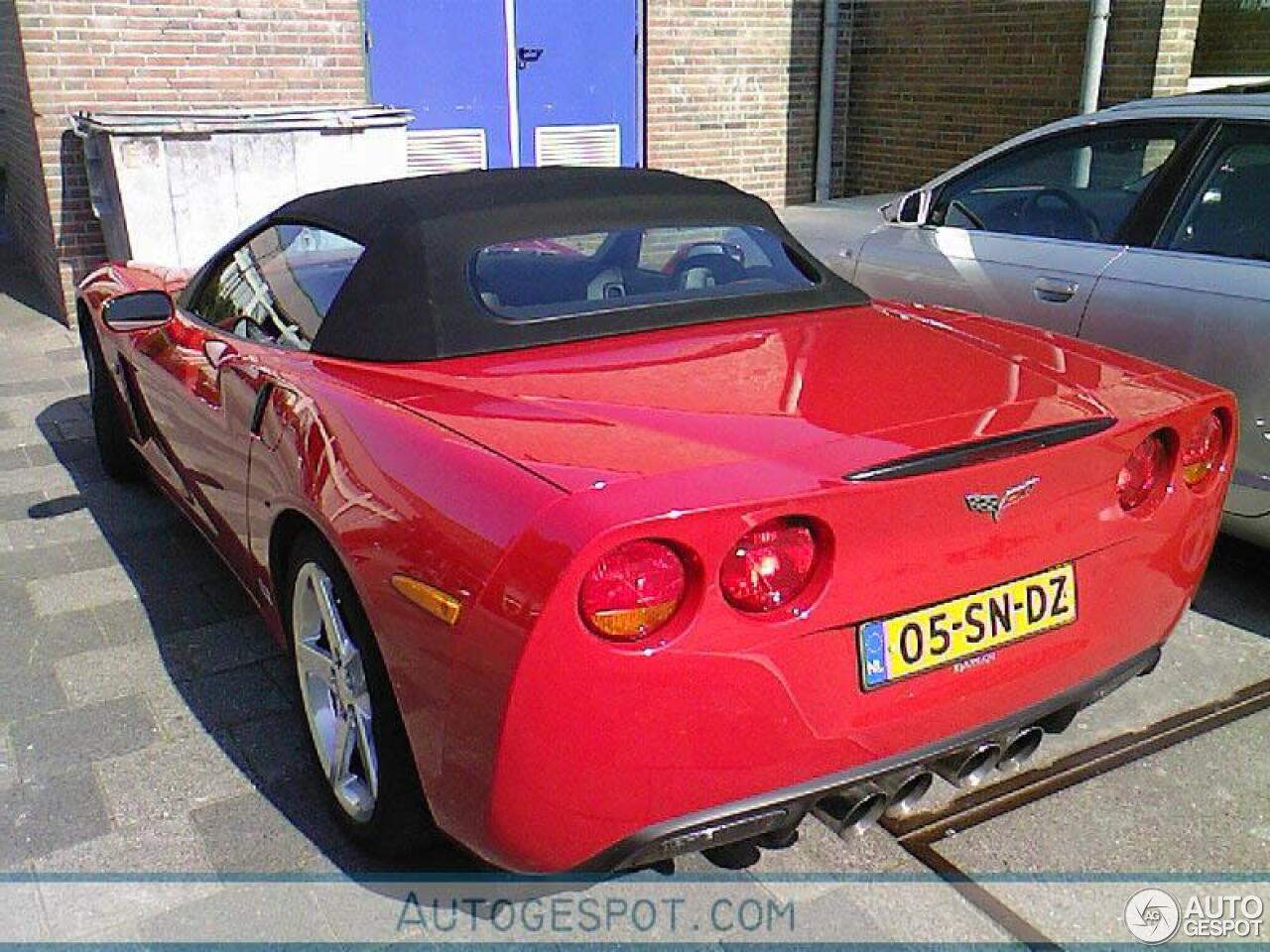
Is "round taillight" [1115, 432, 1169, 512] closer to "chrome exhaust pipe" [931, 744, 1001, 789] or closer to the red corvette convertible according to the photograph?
the red corvette convertible

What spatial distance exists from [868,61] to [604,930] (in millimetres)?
9755

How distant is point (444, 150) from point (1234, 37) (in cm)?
778

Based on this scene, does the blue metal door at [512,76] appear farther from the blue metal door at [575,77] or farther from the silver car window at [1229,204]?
the silver car window at [1229,204]

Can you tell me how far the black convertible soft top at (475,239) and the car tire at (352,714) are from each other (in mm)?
531

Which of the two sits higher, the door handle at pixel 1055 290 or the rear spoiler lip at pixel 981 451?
the rear spoiler lip at pixel 981 451

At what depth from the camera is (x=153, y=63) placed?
763 cm

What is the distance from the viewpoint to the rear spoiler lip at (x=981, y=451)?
2061 millimetres

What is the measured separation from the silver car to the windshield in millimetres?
1244

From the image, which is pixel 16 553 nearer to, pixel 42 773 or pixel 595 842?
pixel 42 773

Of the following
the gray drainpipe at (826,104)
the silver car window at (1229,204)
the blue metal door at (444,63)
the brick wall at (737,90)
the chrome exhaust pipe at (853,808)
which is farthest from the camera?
the gray drainpipe at (826,104)

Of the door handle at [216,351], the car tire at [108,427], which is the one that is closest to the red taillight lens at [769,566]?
the door handle at [216,351]

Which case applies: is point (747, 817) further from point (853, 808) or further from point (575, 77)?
point (575, 77)

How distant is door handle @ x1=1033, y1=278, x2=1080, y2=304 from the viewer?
13.4 ft

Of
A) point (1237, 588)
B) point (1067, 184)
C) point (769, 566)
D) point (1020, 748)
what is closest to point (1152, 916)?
point (1020, 748)
